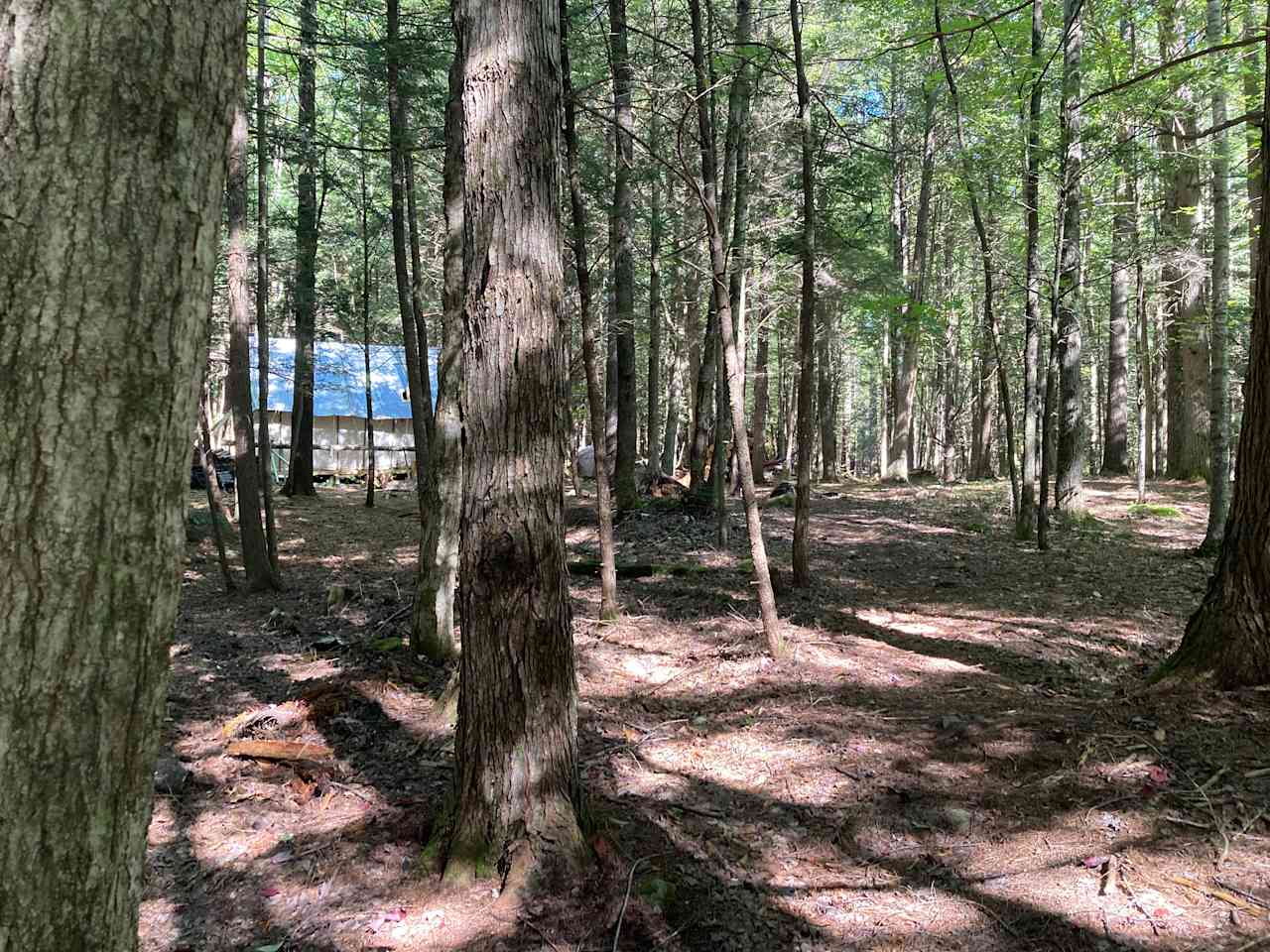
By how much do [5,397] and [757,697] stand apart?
4.94 meters

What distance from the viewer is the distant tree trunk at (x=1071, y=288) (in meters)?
9.48

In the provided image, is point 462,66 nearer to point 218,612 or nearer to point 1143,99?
point 218,612

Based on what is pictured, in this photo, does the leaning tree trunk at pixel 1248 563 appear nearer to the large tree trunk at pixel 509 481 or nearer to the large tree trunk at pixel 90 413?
the large tree trunk at pixel 509 481

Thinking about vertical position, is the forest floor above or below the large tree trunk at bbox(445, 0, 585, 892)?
below

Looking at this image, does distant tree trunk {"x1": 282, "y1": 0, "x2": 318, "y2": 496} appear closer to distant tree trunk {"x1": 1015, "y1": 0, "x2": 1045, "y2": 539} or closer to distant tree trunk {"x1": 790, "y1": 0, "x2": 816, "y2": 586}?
distant tree trunk {"x1": 790, "y1": 0, "x2": 816, "y2": 586}

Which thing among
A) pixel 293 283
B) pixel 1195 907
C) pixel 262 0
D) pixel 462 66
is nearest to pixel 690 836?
pixel 1195 907

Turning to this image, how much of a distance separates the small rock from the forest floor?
0.08ft

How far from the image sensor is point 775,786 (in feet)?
14.2

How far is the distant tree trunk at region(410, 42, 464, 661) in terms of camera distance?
18.9 feet

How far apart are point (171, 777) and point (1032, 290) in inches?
409

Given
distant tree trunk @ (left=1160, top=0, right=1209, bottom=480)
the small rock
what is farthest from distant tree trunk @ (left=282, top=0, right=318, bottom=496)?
distant tree trunk @ (left=1160, top=0, right=1209, bottom=480)

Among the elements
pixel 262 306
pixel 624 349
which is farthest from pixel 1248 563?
pixel 624 349

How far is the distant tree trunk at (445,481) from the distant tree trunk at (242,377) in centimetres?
332

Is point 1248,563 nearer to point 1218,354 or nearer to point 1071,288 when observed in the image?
point 1218,354
